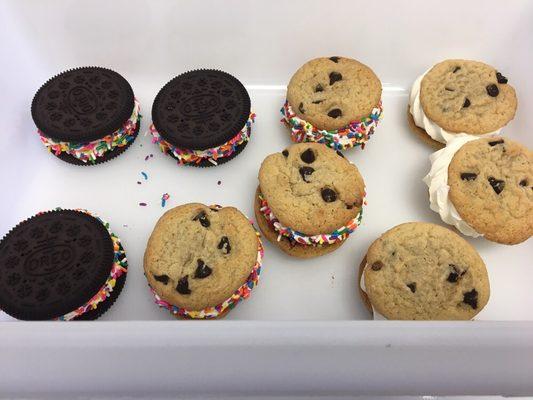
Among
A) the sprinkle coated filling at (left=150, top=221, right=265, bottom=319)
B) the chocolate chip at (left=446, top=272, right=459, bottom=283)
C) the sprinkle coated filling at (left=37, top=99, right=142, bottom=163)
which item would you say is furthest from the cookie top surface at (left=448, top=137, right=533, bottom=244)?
the sprinkle coated filling at (left=37, top=99, right=142, bottom=163)

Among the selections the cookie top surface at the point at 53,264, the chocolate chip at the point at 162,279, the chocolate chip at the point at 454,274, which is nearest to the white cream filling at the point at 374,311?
the chocolate chip at the point at 454,274

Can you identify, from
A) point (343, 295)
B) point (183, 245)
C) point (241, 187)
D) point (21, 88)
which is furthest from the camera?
point (21, 88)

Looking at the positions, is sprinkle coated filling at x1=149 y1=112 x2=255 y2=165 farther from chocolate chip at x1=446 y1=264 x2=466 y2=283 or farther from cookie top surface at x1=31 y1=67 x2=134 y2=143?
chocolate chip at x1=446 y1=264 x2=466 y2=283

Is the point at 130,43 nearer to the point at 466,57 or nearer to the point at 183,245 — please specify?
the point at 183,245

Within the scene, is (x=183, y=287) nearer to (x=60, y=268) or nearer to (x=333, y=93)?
(x=60, y=268)

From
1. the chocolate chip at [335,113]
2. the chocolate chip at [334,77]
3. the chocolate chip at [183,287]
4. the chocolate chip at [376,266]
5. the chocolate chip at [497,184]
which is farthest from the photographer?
the chocolate chip at [334,77]

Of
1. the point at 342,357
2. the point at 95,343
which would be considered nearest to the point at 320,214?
the point at 342,357

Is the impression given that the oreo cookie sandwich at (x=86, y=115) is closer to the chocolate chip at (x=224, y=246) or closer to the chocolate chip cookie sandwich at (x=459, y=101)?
the chocolate chip at (x=224, y=246)

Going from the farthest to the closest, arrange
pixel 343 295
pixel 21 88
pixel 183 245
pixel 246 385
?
pixel 21 88 → pixel 343 295 → pixel 183 245 → pixel 246 385

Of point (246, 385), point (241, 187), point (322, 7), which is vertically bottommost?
point (241, 187)
